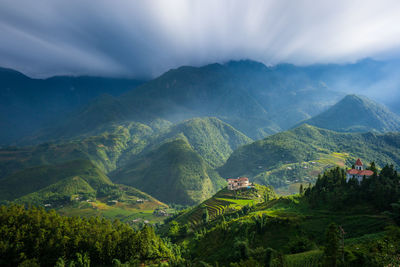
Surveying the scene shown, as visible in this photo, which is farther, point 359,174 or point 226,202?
point 226,202

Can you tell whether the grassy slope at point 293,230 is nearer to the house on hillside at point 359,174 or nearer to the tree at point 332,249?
the tree at point 332,249

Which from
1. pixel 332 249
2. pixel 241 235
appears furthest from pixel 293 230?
pixel 332 249

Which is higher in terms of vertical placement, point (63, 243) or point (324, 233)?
point (324, 233)

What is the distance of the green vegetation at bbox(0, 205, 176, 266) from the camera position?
5506cm

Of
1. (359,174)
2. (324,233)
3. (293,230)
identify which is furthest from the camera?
(359,174)

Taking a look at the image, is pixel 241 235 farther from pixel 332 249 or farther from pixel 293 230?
pixel 332 249

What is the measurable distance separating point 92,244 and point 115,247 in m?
6.13

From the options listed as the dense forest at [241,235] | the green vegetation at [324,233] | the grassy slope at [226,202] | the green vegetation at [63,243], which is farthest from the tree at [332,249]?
the grassy slope at [226,202]

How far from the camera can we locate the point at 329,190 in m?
74.6

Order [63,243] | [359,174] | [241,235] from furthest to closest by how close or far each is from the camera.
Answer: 1. [359,174]
2. [241,235]
3. [63,243]

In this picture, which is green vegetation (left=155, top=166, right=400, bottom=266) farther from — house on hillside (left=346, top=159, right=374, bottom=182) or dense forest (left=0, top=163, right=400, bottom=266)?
house on hillside (left=346, top=159, right=374, bottom=182)

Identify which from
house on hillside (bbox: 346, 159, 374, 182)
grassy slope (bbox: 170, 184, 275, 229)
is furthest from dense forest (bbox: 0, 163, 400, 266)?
grassy slope (bbox: 170, 184, 275, 229)

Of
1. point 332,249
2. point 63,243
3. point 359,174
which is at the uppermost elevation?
point 359,174

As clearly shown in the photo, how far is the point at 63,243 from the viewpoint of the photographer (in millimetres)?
57312
